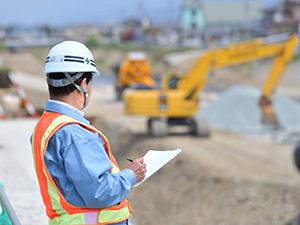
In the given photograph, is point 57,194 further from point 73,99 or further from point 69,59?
point 69,59

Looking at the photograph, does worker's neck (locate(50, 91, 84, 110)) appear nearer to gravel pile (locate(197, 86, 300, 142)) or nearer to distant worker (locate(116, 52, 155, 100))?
gravel pile (locate(197, 86, 300, 142))

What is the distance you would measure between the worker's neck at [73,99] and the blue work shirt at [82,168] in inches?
1.7

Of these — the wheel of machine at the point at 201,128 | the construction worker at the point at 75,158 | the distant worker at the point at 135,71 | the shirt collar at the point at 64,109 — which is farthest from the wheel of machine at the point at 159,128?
the shirt collar at the point at 64,109

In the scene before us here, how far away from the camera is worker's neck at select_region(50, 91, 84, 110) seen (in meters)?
1.85

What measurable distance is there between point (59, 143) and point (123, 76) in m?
15.9

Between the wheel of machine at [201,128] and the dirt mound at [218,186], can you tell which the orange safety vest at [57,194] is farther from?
the wheel of machine at [201,128]

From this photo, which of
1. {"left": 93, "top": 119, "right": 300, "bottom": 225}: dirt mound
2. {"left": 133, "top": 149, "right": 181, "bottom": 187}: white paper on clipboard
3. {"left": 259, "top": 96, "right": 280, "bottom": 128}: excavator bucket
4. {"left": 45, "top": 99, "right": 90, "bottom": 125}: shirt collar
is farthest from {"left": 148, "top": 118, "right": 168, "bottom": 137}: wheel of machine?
{"left": 45, "top": 99, "right": 90, "bottom": 125}: shirt collar

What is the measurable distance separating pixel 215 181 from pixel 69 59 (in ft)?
22.6

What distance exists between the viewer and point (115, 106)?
56.4 ft

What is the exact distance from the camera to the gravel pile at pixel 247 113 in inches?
512

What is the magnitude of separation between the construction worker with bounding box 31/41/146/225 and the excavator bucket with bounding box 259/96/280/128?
34.2ft

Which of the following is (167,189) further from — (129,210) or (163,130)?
(129,210)

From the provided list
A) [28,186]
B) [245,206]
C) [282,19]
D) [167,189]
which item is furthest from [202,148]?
[282,19]

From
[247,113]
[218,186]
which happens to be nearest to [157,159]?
[218,186]
